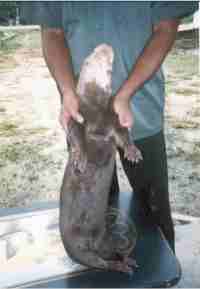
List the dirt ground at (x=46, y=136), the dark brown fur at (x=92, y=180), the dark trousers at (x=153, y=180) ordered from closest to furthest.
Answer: the dark brown fur at (x=92, y=180)
the dark trousers at (x=153, y=180)
the dirt ground at (x=46, y=136)

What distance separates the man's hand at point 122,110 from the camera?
1482 mm

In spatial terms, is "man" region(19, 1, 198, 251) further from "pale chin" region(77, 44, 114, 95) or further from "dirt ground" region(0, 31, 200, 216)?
"dirt ground" region(0, 31, 200, 216)

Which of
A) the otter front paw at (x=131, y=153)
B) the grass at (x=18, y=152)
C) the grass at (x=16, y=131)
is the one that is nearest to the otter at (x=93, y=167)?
the otter front paw at (x=131, y=153)

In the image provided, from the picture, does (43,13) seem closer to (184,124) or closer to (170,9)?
(170,9)

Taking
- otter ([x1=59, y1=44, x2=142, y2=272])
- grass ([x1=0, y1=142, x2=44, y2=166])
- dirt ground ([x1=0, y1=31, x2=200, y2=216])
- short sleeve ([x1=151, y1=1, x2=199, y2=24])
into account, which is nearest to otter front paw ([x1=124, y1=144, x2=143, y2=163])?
otter ([x1=59, y1=44, x2=142, y2=272])

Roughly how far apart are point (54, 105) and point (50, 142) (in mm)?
772

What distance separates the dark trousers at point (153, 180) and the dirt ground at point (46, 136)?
2.88ft

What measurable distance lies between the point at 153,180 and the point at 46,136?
2.10m

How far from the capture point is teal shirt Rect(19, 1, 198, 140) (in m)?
1.52

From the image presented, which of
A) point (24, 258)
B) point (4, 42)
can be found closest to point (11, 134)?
point (24, 258)

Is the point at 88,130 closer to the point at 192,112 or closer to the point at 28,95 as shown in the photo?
the point at 192,112

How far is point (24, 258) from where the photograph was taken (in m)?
1.82

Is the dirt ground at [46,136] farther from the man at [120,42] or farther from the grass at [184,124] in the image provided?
the man at [120,42]

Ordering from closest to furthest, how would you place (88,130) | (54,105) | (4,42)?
(88,130) → (54,105) → (4,42)
